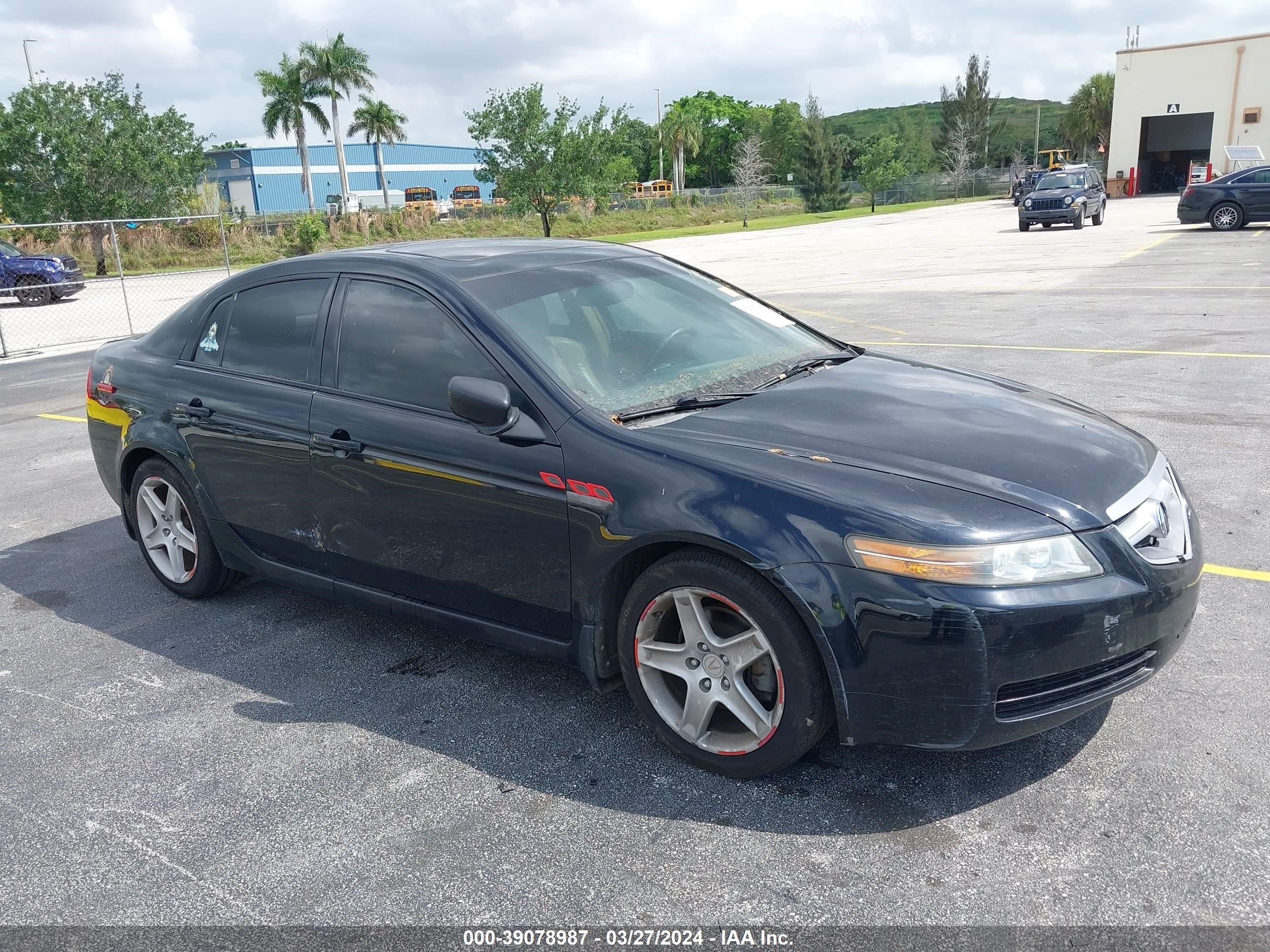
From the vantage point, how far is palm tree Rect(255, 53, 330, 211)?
2744 inches

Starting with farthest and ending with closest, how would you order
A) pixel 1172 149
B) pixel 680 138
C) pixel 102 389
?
pixel 680 138 < pixel 1172 149 < pixel 102 389

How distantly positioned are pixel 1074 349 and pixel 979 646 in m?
8.67

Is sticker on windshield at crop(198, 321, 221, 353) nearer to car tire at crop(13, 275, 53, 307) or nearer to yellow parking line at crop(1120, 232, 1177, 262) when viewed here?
yellow parking line at crop(1120, 232, 1177, 262)

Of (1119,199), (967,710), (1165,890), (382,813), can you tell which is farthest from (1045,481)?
(1119,199)

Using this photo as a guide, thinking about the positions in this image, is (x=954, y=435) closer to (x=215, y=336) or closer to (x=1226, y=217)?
(x=215, y=336)

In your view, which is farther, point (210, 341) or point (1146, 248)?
point (1146, 248)

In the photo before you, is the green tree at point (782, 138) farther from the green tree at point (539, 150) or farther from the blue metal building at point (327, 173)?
the green tree at point (539, 150)

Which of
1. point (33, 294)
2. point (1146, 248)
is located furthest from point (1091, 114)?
point (33, 294)

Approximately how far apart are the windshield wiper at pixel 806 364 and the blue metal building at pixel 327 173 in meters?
85.2

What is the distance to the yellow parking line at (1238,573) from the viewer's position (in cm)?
447

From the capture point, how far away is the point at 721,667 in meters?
3.12

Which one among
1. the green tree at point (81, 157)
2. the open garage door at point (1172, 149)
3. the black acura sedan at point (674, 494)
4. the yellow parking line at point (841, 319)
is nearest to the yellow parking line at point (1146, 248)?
the yellow parking line at point (841, 319)

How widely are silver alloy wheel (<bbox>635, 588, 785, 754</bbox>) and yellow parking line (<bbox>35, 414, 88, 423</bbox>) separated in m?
8.44

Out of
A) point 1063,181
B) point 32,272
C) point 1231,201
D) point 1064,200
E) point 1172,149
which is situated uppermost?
point 1172,149
